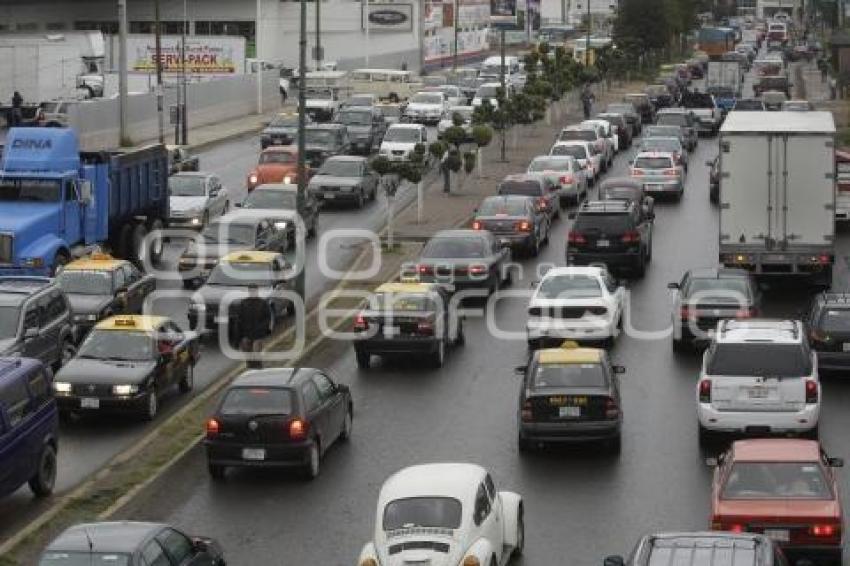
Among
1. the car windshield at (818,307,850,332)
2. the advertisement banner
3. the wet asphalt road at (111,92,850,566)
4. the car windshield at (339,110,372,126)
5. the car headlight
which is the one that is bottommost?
the wet asphalt road at (111,92,850,566)

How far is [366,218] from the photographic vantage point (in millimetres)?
54188

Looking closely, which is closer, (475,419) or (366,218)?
(475,419)

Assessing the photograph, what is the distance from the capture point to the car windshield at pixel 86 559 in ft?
57.1

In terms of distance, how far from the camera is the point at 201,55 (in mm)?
104562

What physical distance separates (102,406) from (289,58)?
304 ft

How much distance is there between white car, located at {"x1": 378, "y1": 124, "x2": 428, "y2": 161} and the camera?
66.7 m

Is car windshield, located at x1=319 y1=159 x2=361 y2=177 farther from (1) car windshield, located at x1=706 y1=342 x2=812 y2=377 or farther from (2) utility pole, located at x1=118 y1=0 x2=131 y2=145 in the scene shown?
(1) car windshield, located at x1=706 y1=342 x2=812 y2=377

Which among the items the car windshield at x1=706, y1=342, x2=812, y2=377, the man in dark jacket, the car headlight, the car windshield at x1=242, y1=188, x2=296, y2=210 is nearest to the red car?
the car windshield at x1=706, y1=342, x2=812, y2=377

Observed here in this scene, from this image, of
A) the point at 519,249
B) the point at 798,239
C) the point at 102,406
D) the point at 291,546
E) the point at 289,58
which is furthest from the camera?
the point at 289,58

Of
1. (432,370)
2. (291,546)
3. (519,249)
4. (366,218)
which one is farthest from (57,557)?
(366,218)

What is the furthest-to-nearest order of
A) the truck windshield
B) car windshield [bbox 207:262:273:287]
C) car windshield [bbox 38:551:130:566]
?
the truck windshield → car windshield [bbox 207:262:273:287] → car windshield [bbox 38:551:130:566]

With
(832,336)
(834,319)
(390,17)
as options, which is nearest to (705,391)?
(832,336)

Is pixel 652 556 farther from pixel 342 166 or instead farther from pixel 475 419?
pixel 342 166

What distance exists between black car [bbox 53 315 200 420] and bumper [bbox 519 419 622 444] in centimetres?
632
